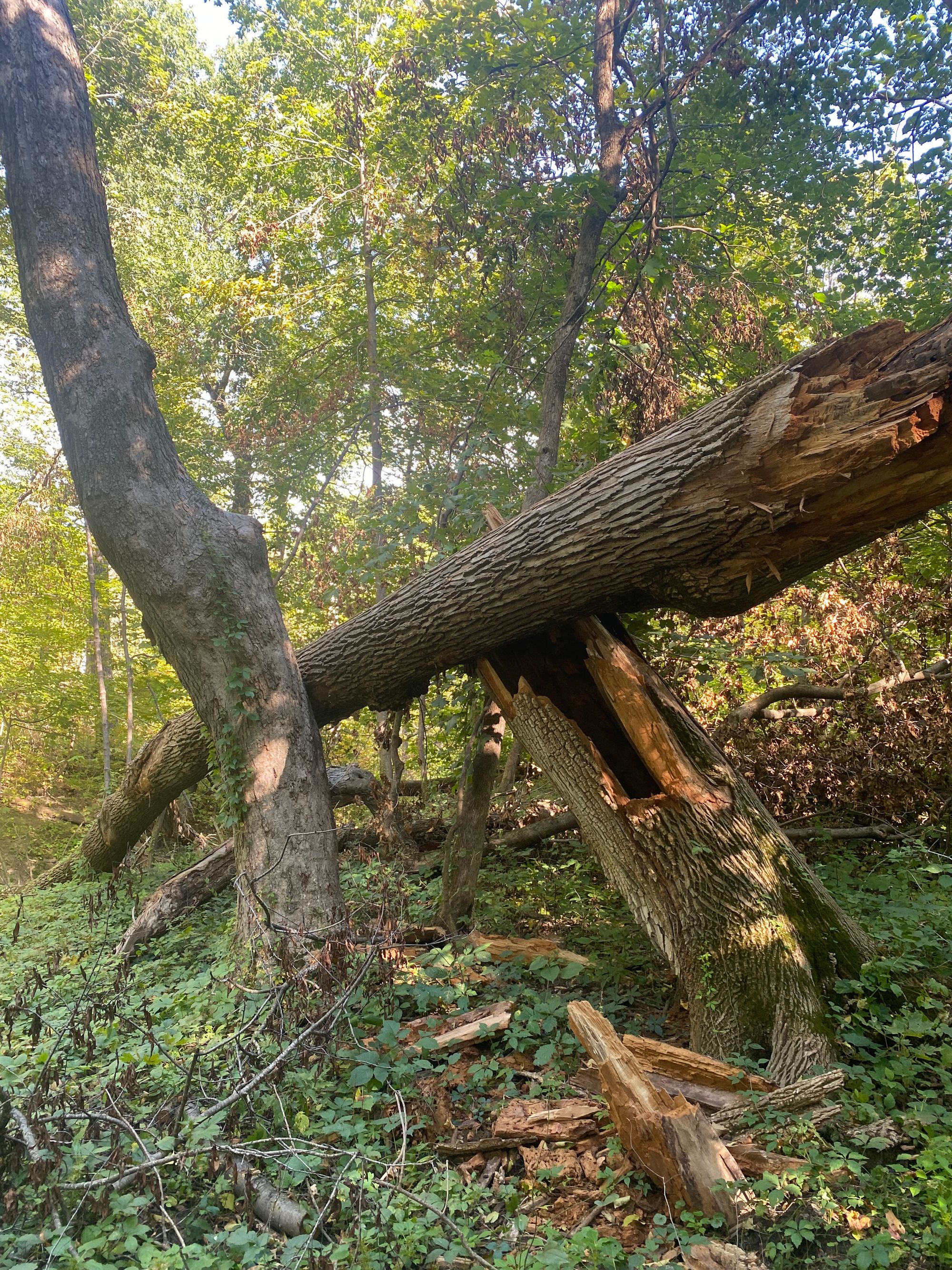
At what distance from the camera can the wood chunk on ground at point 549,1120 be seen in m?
2.86

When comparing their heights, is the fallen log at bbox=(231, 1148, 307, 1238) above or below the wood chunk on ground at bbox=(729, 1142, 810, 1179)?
above

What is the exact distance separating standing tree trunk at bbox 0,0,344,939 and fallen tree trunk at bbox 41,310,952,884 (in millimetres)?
959

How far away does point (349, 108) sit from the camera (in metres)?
9.26

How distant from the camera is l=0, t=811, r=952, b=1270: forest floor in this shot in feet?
7.12

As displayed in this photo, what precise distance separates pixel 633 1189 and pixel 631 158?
7717 mm

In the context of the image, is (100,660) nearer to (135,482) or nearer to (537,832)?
(135,482)

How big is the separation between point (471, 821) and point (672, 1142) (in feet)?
9.83

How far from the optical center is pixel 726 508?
3.49m

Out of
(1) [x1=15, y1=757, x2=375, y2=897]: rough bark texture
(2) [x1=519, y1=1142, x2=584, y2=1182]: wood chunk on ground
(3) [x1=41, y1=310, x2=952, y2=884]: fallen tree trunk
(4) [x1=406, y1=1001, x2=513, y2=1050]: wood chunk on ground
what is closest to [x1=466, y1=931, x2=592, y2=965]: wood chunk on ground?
(4) [x1=406, y1=1001, x2=513, y2=1050]: wood chunk on ground

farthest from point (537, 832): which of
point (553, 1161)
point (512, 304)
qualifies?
point (512, 304)

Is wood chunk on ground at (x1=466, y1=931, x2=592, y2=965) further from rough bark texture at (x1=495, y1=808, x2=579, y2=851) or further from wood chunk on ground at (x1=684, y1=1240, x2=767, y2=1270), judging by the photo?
wood chunk on ground at (x1=684, y1=1240, x2=767, y2=1270)

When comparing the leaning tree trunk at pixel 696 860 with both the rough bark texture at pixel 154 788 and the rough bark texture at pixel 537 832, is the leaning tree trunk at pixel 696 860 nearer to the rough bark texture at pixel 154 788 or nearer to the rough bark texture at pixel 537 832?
the rough bark texture at pixel 537 832

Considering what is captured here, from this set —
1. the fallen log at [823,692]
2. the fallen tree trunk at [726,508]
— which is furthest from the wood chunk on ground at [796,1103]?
the fallen log at [823,692]

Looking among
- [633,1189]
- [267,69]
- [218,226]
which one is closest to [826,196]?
[633,1189]
